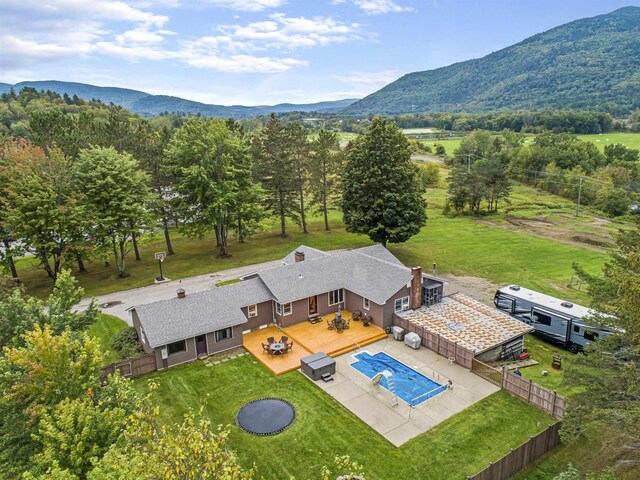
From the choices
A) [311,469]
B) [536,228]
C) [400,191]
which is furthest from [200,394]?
[536,228]

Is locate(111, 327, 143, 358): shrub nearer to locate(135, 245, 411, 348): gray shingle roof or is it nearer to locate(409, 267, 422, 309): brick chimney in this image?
locate(135, 245, 411, 348): gray shingle roof

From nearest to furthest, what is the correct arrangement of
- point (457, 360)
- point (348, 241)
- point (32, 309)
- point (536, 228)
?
point (32, 309) < point (457, 360) < point (348, 241) < point (536, 228)

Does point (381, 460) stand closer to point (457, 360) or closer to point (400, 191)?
point (457, 360)

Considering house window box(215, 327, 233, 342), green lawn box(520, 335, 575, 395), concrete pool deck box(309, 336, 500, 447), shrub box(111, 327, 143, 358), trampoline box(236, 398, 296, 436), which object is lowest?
green lawn box(520, 335, 575, 395)

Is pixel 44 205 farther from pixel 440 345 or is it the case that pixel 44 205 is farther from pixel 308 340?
pixel 440 345

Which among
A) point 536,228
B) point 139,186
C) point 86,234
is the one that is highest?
point 139,186

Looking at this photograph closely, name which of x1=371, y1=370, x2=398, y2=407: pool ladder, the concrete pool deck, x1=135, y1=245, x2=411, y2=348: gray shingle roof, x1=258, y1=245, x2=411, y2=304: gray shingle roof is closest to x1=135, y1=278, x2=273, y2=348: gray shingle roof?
x1=135, y1=245, x2=411, y2=348: gray shingle roof
